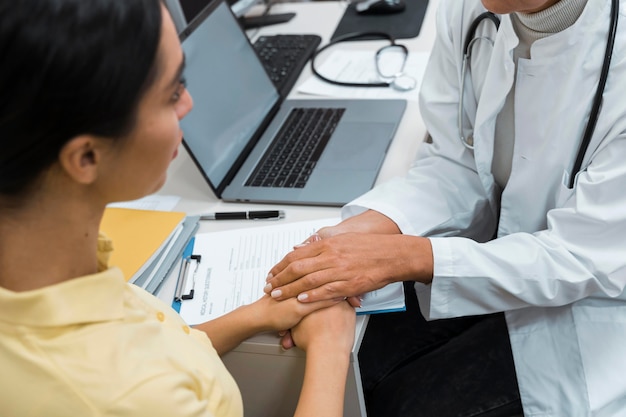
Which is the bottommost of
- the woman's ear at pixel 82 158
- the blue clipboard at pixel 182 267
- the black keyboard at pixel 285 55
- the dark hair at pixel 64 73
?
the black keyboard at pixel 285 55

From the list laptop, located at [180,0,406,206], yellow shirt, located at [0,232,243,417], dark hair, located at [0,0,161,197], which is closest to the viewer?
dark hair, located at [0,0,161,197]

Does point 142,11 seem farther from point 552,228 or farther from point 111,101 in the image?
point 552,228

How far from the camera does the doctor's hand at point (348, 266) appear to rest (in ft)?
3.09

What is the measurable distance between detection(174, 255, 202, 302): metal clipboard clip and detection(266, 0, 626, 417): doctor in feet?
0.50

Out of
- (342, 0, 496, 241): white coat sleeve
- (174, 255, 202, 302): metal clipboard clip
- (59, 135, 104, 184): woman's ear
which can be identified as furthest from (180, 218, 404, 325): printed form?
(59, 135, 104, 184): woman's ear

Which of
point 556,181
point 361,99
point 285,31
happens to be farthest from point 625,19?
point 285,31

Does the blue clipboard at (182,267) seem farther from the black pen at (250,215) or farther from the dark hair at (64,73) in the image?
the dark hair at (64,73)

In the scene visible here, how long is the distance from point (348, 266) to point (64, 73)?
546 millimetres

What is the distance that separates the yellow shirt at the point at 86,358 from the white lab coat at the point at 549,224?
0.49 m

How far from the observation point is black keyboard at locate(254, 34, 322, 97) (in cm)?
159

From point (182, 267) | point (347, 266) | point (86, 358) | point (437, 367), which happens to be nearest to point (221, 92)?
point (182, 267)

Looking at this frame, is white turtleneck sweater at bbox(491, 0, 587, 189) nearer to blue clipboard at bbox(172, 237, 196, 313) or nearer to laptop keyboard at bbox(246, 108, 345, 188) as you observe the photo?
laptop keyboard at bbox(246, 108, 345, 188)

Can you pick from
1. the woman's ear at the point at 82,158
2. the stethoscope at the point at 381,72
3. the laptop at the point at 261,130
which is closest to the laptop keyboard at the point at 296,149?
the laptop at the point at 261,130

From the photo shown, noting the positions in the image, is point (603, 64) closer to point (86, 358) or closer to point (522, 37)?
point (522, 37)
